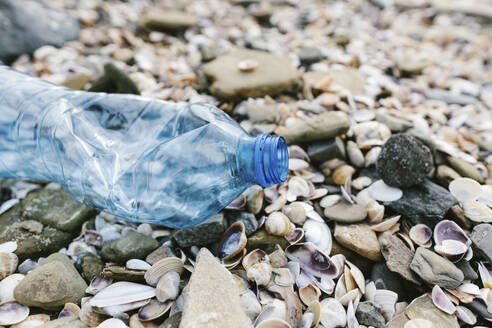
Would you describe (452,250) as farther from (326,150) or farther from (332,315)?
(326,150)

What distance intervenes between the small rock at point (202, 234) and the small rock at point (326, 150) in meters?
0.64

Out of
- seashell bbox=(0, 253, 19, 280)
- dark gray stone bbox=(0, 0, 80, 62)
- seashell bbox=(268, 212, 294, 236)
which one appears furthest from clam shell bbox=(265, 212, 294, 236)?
dark gray stone bbox=(0, 0, 80, 62)

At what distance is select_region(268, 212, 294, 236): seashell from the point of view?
1.57 m

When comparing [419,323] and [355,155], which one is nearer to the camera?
[419,323]

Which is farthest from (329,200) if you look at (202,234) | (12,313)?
(12,313)

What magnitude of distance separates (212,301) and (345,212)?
778 mm

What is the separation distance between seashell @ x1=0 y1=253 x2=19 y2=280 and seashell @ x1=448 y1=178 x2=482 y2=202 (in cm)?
196

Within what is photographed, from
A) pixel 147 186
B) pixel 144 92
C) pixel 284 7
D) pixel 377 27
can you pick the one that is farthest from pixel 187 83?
pixel 377 27

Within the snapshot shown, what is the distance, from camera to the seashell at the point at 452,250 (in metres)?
1.48

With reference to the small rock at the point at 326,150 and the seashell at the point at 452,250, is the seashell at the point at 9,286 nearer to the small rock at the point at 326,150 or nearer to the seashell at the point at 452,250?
the small rock at the point at 326,150

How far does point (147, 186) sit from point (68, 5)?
295cm

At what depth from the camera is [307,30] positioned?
3.73 m

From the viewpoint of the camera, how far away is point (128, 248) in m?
1.52

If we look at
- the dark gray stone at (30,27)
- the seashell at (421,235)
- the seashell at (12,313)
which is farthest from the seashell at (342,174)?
the dark gray stone at (30,27)
